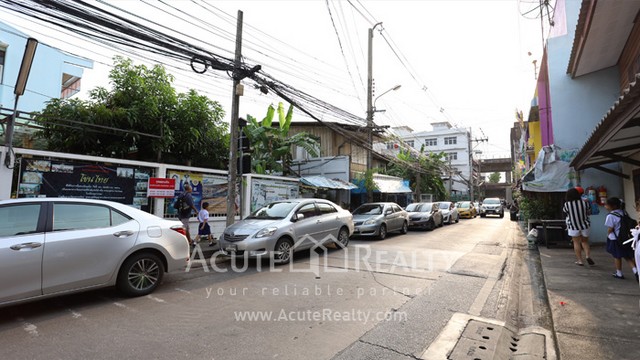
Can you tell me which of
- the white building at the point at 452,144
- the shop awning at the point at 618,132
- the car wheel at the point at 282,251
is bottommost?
the car wheel at the point at 282,251

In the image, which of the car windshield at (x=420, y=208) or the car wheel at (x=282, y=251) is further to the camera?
the car windshield at (x=420, y=208)

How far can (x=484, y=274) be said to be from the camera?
671cm

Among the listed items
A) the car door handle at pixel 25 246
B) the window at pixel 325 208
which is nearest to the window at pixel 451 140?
the window at pixel 325 208

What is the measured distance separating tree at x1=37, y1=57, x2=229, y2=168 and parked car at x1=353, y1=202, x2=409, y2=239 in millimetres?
6510

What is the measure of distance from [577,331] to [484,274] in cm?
314

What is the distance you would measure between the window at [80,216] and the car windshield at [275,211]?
12.5 ft

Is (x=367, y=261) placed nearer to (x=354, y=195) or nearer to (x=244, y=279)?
(x=244, y=279)

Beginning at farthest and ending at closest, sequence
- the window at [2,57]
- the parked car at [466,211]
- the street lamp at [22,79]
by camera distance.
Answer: the parked car at [466,211] < the window at [2,57] < the street lamp at [22,79]

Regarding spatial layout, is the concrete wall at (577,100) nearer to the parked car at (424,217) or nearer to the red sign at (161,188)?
the parked car at (424,217)

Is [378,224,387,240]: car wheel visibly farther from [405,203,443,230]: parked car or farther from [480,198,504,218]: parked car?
[480,198,504,218]: parked car

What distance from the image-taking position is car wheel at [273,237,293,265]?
7316mm

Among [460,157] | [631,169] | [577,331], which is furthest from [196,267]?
[460,157]

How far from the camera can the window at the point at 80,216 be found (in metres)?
4.45

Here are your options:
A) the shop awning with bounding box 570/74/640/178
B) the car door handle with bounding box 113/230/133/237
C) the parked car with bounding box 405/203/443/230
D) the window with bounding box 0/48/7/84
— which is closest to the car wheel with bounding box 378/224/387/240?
the parked car with bounding box 405/203/443/230
